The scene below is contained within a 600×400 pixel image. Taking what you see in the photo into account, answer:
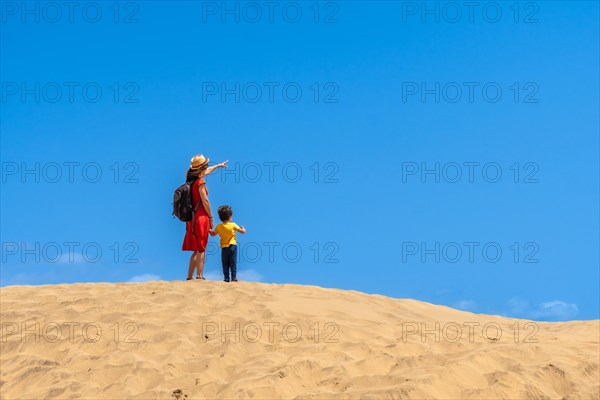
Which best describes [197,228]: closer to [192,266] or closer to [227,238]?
[227,238]

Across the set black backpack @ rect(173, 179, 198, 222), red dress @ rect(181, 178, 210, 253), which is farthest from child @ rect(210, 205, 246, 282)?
black backpack @ rect(173, 179, 198, 222)

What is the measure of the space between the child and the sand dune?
84cm

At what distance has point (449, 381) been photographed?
725 cm

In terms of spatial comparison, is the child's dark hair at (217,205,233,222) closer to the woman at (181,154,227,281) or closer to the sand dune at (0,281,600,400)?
the woman at (181,154,227,281)

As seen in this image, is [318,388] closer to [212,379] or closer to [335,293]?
[212,379]

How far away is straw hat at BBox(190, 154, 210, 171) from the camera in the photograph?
41.1 feet

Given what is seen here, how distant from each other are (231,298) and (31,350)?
9.25ft

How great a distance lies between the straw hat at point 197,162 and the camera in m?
12.5

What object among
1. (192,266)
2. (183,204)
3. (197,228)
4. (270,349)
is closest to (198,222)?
(197,228)

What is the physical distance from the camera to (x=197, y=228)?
484 inches

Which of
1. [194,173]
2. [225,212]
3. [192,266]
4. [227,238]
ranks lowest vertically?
[192,266]

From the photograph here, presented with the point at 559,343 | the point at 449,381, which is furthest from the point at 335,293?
the point at 449,381

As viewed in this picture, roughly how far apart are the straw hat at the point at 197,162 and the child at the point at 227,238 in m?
0.83

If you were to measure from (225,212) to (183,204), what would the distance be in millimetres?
739
